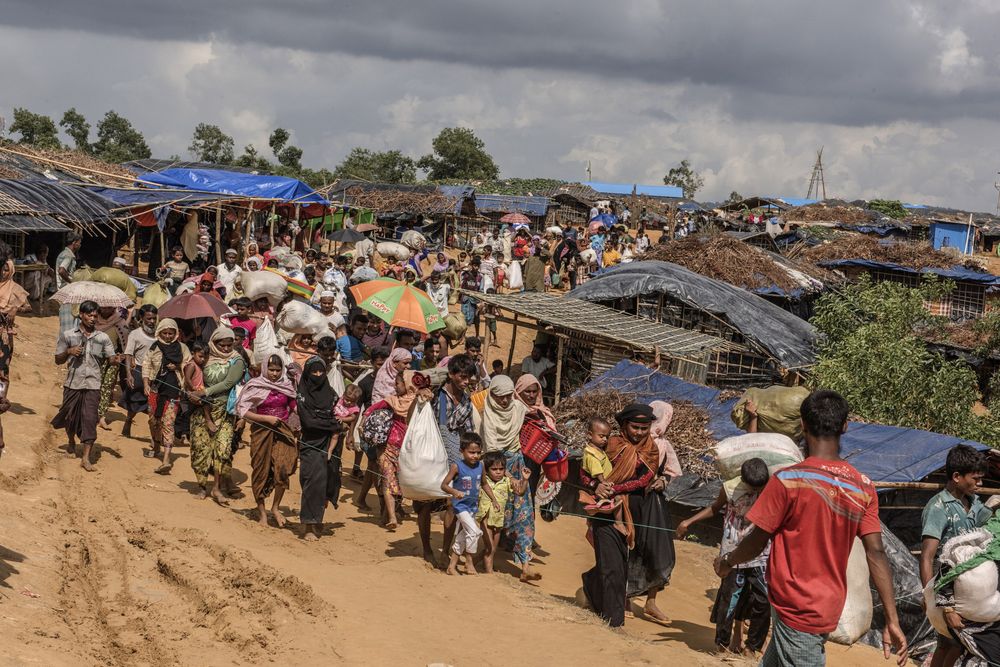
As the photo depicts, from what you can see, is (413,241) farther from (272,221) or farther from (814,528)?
(814,528)

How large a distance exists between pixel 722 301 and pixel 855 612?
14.7m

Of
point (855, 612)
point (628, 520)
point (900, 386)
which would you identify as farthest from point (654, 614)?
point (900, 386)

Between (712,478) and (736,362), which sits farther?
(736,362)

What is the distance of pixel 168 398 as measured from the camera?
410 inches

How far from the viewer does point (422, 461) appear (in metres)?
8.32

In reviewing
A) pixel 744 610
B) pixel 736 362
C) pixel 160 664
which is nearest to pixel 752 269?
pixel 736 362

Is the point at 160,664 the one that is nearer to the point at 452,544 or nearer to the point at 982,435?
the point at 452,544

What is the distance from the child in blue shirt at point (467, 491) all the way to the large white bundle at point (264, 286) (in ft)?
21.3

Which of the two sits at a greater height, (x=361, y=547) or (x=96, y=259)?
(x=96, y=259)

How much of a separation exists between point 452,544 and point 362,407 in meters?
2.26

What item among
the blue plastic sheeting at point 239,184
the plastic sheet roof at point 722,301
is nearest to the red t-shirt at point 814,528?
the plastic sheet roof at point 722,301

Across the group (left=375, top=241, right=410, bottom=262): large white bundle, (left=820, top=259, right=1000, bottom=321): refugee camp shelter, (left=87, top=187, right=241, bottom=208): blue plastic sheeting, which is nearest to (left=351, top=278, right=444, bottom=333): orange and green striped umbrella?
(left=87, top=187, right=241, bottom=208): blue plastic sheeting

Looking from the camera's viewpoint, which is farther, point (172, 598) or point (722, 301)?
point (722, 301)

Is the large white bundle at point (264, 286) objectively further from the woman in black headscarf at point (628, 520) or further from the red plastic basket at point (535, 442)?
the woman in black headscarf at point (628, 520)
